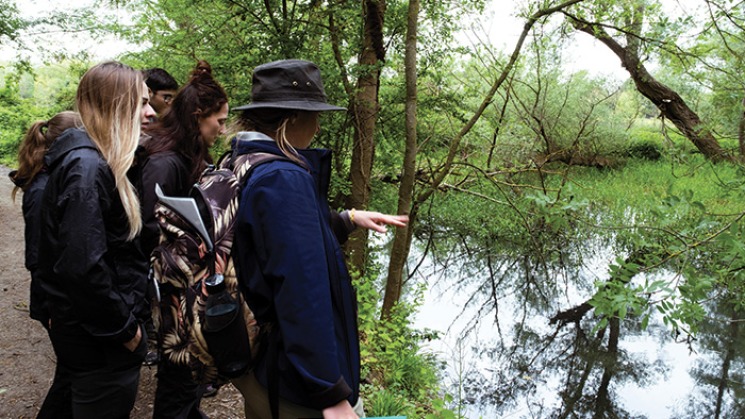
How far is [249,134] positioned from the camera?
1.35 m

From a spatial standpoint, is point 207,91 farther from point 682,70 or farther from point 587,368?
point 587,368

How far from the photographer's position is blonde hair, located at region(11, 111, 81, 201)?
232 centimetres

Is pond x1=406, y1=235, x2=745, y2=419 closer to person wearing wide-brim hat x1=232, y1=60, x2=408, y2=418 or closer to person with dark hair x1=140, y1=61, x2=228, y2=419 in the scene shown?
person with dark hair x1=140, y1=61, x2=228, y2=419

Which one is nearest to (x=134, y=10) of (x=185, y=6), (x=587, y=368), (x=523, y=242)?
(x=185, y=6)

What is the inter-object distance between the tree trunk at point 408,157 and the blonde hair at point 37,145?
242 centimetres

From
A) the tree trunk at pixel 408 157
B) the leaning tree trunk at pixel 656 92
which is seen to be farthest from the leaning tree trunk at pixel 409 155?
the leaning tree trunk at pixel 656 92

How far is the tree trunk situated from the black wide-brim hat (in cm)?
270

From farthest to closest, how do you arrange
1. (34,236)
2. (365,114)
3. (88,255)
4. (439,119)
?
(439,119)
(365,114)
(34,236)
(88,255)

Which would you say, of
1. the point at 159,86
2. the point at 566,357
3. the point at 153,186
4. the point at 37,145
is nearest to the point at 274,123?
the point at 153,186

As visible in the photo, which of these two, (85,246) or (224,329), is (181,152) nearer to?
(85,246)

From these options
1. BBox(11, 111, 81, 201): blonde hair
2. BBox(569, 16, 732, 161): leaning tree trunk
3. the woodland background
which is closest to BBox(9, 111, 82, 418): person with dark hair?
BBox(11, 111, 81, 201): blonde hair

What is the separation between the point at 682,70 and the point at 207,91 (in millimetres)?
4519

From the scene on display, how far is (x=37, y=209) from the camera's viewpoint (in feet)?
6.83

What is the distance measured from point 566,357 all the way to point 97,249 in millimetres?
6103
